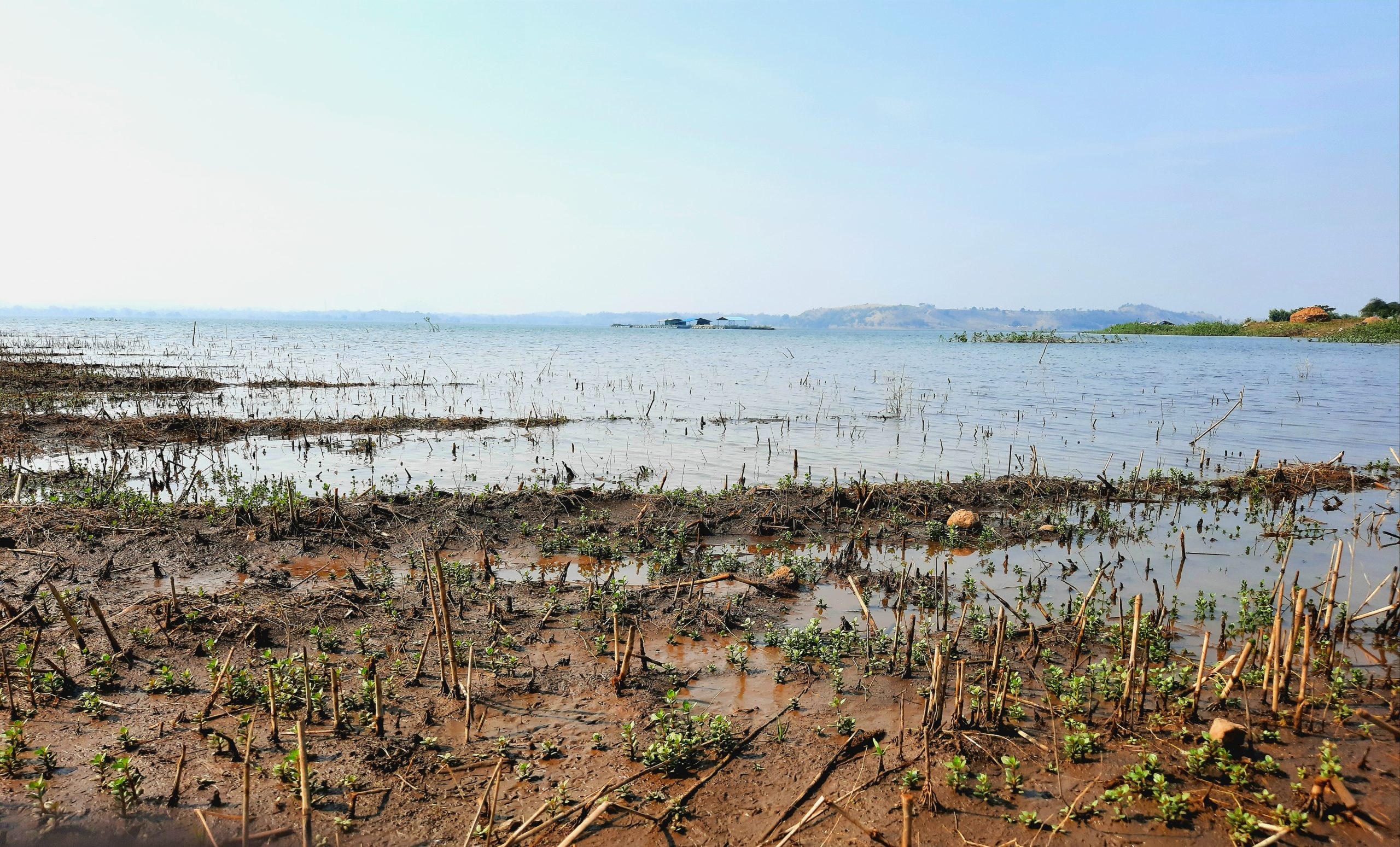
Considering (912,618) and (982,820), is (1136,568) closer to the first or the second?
(912,618)

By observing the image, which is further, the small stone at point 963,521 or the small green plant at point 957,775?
the small stone at point 963,521

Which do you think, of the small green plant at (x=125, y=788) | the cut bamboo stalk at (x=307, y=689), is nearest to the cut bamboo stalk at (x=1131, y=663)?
the cut bamboo stalk at (x=307, y=689)

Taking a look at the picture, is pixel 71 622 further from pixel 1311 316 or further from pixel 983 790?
pixel 1311 316

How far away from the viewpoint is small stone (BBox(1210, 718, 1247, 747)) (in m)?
4.57

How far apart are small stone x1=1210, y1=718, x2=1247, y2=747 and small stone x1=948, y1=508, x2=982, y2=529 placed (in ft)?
18.3

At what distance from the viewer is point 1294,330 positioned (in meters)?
89.2

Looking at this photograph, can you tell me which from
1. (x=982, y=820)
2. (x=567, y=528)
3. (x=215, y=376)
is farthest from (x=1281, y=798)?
(x=215, y=376)

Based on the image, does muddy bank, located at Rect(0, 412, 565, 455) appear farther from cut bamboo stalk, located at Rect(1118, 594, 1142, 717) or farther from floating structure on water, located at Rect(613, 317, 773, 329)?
floating structure on water, located at Rect(613, 317, 773, 329)

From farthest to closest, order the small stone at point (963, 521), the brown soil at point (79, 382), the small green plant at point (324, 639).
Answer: the brown soil at point (79, 382) < the small stone at point (963, 521) < the small green plant at point (324, 639)

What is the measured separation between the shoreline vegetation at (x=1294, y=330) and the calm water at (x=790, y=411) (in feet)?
102

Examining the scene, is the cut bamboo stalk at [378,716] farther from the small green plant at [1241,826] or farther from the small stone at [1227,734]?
the small stone at [1227,734]

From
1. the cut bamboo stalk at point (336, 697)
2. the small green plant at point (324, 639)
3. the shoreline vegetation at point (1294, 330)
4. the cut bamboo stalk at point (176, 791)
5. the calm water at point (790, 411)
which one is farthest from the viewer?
the shoreline vegetation at point (1294, 330)

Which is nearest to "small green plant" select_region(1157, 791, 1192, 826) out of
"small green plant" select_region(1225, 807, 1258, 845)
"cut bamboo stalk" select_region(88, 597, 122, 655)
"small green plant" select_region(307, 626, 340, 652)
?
"small green plant" select_region(1225, 807, 1258, 845)

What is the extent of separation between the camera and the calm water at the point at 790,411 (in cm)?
1523
